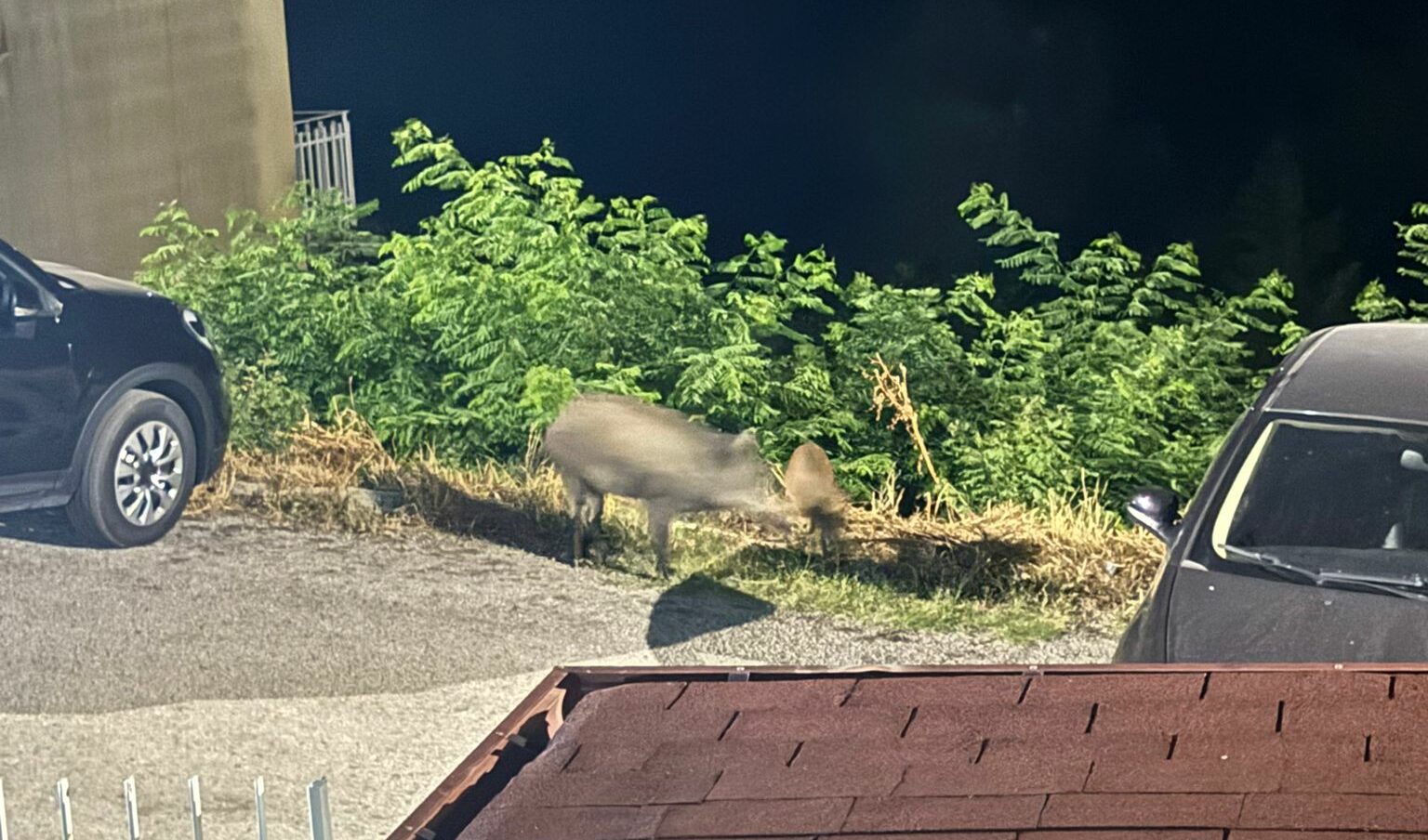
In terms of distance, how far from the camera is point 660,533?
258 inches

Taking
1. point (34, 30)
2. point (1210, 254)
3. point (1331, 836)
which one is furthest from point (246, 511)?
point (1331, 836)

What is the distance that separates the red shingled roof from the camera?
1.62 metres

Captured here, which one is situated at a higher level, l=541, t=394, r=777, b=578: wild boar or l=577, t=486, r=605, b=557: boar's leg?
l=541, t=394, r=777, b=578: wild boar

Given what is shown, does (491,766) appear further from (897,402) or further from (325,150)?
(325,150)

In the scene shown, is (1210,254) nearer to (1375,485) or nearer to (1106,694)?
(1375,485)

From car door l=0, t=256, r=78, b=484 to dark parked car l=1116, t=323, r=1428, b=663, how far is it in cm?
425

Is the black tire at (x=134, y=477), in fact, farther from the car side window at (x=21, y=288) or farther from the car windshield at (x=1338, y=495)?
the car windshield at (x=1338, y=495)

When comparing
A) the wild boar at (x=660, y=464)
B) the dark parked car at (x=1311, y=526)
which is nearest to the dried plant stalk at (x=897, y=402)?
the wild boar at (x=660, y=464)

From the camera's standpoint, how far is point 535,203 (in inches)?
265

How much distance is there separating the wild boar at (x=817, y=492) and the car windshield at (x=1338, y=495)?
2.38 m

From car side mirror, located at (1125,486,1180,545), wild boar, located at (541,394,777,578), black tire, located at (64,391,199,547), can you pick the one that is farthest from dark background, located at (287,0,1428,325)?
car side mirror, located at (1125,486,1180,545)

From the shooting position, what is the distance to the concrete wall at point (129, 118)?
681 cm

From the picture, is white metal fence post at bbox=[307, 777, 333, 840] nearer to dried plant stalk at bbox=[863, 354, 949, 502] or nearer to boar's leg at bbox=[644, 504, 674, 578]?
boar's leg at bbox=[644, 504, 674, 578]

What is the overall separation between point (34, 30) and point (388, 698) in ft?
9.78
